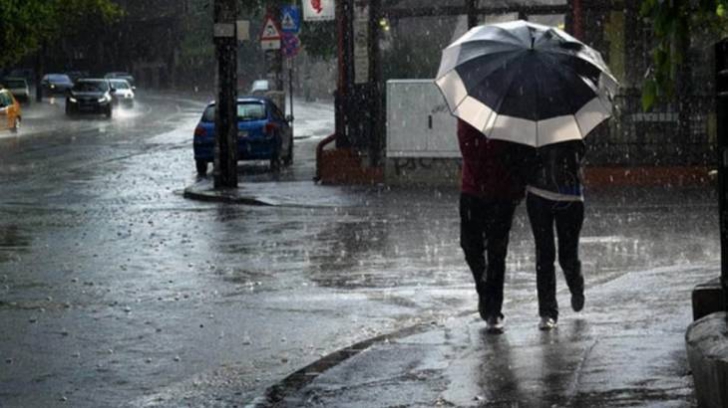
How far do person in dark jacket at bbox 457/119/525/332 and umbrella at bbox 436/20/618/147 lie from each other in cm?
21

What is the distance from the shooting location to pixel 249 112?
34781 mm

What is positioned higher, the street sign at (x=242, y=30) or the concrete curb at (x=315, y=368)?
the street sign at (x=242, y=30)

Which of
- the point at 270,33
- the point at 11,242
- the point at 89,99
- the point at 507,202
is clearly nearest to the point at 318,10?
the point at 270,33

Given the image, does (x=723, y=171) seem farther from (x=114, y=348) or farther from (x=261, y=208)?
(x=261, y=208)

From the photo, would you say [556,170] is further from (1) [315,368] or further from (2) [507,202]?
(1) [315,368]

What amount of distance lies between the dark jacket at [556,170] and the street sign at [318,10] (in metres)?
21.8

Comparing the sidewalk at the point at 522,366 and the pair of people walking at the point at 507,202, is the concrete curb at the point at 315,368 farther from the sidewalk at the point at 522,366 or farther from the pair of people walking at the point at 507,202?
the pair of people walking at the point at 507,202

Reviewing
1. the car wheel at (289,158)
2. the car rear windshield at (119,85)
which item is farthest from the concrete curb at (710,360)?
the car rear windshield at (119,85)

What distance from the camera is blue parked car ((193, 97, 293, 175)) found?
1313 inches

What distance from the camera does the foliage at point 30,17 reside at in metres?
60.5

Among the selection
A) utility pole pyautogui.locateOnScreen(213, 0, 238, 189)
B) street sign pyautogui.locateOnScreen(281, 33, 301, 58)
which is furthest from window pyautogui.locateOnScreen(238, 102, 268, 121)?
utility pole pyautogui.locateOnScreen(213, 0, 238, 189)

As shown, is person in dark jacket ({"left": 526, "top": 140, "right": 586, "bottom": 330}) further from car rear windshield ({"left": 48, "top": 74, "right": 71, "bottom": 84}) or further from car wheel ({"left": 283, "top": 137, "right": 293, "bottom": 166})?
car rear windshield ({"left": 48, "top": 74, "right": 71, "bottom": 84})

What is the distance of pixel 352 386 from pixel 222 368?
1366 mm

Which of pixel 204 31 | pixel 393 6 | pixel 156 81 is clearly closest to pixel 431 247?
pixel 393 6
